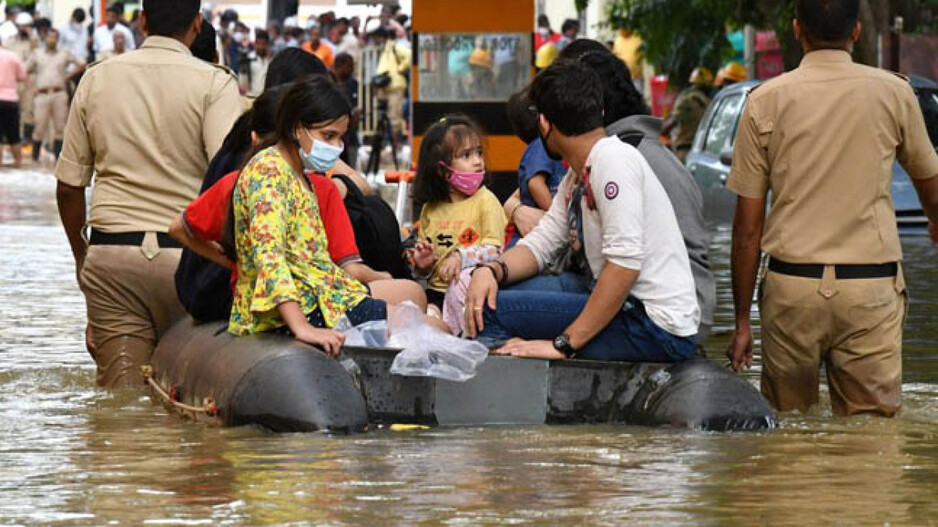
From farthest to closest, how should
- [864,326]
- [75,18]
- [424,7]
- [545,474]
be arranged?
[75,18] → [424,7] → [864,326] → [545,474]

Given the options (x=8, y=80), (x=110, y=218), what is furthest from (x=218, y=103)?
(x=8, y=80)

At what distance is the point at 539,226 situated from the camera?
28.5ft

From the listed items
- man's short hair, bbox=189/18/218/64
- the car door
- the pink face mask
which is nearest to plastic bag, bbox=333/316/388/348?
the pink face mask

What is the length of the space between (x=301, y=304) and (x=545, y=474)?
1.47m

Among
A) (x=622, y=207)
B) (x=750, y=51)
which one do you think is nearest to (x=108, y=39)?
(x=750, y=51)

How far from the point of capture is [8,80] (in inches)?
1396

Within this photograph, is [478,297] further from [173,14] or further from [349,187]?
[173,14]

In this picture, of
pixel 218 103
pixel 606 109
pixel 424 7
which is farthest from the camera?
pixel 424 7

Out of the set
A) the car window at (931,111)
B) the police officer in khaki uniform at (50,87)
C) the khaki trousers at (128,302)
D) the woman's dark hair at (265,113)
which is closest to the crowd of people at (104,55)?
A: the police officer in khaki uniform at (50,87)

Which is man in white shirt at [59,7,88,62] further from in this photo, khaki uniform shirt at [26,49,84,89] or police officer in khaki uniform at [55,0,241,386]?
police officer in khaki uniform at [55,0,241,386]

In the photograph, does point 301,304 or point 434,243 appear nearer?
point 301,304

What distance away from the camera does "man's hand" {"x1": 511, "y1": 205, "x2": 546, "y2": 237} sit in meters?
9.83

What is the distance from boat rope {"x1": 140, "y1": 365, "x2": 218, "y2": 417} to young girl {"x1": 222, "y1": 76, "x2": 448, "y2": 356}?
0.96 feet

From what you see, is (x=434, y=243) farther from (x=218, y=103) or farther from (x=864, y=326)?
(x=864, y=326)
